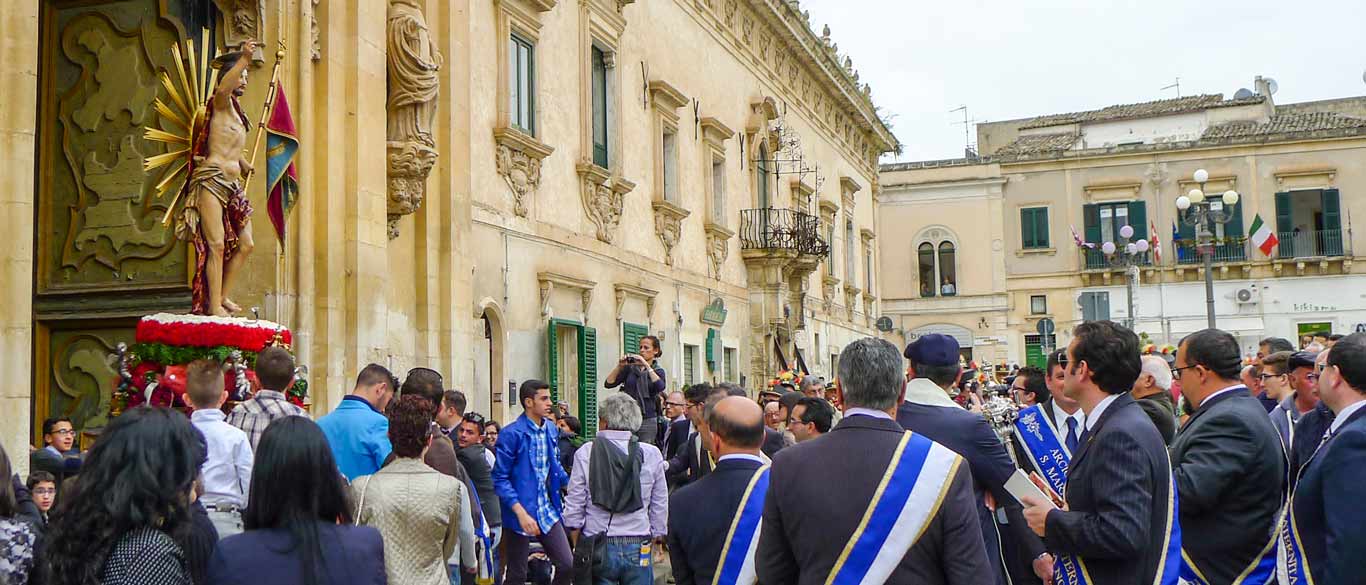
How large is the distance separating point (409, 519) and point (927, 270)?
39.9m

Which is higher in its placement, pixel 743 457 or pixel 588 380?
pixel 588 380

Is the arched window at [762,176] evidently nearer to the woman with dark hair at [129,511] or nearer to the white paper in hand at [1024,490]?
the white paper in hand at [1024,490]

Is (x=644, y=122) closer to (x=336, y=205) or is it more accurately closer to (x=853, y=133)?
(x=336, y=205)

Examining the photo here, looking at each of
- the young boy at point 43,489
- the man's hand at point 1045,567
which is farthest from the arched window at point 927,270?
the man's hand at point 1045,567

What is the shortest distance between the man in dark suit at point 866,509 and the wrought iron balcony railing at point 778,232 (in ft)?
68.3

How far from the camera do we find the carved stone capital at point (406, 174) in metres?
11.9

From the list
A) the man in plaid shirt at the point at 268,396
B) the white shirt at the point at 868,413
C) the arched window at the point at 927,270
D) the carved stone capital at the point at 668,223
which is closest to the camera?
the white shirt at the point at 868,413

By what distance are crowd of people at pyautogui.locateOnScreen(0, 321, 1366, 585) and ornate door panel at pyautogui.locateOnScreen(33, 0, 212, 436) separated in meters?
3.14

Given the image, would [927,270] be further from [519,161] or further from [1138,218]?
[519,161]

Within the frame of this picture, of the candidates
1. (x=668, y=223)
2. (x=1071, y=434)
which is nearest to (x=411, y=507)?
(x=1071, y=434)

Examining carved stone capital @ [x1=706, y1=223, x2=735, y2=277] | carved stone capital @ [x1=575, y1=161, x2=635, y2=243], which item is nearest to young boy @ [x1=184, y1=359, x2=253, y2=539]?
carved stone capital @ [x1=575, y1=161, x2=635, y2=243]

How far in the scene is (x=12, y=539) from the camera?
12.3 ft

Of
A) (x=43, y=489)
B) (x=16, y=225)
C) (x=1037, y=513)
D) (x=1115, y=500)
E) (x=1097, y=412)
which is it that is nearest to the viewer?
(x=1115, y=500)

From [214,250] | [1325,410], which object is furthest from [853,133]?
[1325,410]
